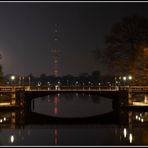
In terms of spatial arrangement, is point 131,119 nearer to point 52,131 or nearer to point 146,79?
point 52,131

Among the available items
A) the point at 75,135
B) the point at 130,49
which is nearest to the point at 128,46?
the point at 130,49

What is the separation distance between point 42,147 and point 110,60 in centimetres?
4120

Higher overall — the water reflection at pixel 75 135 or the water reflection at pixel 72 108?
the water reflection at pixel 75 135

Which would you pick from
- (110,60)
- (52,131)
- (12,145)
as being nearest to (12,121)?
(52,131)

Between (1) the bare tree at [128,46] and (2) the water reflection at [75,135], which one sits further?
(1) the bare tree at [128,46]

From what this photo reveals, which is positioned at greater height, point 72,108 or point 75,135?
point 75,135

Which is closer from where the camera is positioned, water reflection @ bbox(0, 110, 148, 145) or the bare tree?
water reflection @ bbox(0, 110, 148, 145)

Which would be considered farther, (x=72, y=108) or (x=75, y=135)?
(x=72, y=108)

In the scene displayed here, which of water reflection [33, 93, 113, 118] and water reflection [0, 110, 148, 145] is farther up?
water reflection [0, 110, 148, 145]

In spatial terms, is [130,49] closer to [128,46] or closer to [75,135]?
[128,46]

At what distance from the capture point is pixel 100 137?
40094 millimetres

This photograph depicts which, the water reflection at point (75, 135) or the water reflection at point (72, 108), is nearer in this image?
the water reflection at point (75, 135)

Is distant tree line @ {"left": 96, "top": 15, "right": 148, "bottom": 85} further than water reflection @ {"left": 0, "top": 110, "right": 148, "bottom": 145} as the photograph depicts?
Yes

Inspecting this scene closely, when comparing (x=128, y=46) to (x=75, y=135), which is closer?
(x=75, y=135)
